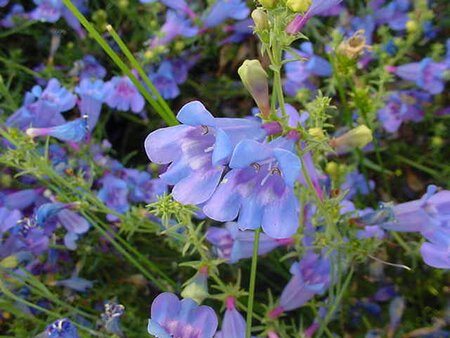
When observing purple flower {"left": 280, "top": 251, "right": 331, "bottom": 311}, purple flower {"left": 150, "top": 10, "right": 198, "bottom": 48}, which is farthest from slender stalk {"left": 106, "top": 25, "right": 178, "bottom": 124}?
purple flower {"left": 150, "top": 10, "right": 198, "bottom": 48}

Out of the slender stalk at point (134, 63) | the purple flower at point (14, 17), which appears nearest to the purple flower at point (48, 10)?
the purple flower at point (14, 17)

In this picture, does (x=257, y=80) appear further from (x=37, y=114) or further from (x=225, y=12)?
(x=225, y=12)

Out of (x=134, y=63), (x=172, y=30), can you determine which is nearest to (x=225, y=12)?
(x=172, y=30)

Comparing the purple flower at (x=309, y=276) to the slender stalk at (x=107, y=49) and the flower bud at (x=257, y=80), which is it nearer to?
the slender stalk at (x=107, y=49)

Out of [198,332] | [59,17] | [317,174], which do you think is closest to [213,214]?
[198,332]

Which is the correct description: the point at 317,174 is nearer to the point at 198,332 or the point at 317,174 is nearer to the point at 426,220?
the point at 426,220

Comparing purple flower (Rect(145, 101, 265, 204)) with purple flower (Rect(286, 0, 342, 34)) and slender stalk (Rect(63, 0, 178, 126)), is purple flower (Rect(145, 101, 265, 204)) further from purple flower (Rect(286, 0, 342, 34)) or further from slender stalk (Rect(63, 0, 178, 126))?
slender stalk (Rect(63, 0, 178, 126))
